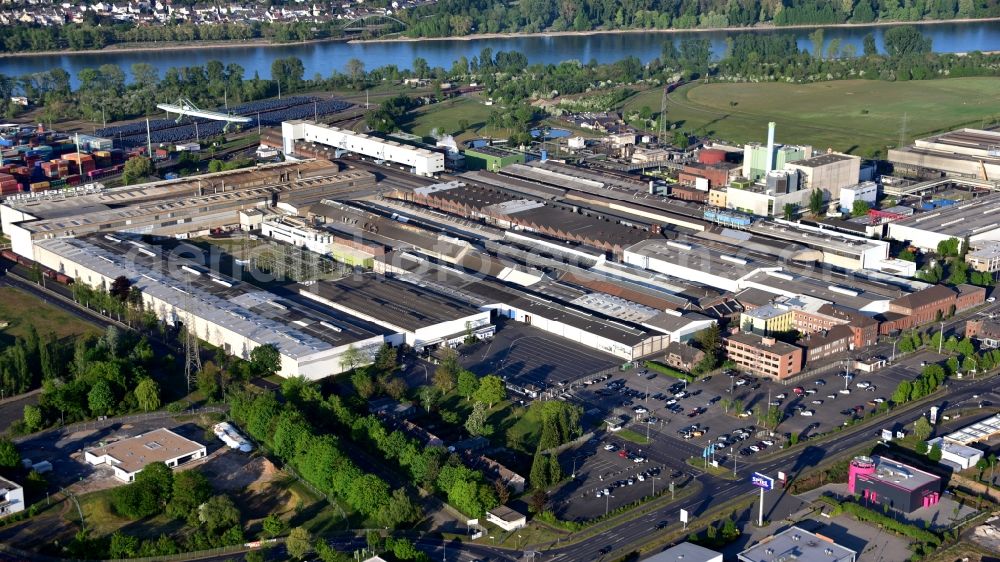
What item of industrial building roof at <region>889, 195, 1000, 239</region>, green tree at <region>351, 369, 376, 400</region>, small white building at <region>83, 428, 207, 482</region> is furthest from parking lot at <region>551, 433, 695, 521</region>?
industrial building roof at <region>889, 195, 1000, 239</region>

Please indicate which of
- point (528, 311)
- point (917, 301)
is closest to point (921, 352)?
point (917, 301)

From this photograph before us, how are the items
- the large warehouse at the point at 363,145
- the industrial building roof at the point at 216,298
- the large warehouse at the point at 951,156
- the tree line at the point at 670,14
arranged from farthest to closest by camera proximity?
the tree line at the point at 670,14 < the large warehouse at the point at 363,145 < the large warehouse at the point at 951,156 < the industrial building roof at the point at 216,298

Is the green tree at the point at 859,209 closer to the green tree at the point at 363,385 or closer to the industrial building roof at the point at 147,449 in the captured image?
the green tree at the point at 363,385

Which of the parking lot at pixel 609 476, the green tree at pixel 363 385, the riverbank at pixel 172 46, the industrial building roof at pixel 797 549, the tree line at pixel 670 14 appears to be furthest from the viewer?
the tree line at pixel 670 14

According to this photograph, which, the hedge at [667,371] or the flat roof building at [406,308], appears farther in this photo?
the flat roof building at [406,308]

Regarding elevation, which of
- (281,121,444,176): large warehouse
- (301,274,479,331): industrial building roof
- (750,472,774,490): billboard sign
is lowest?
(750,472,774,490): billboard sign

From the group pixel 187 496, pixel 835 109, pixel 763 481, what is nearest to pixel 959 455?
pixel 763 481

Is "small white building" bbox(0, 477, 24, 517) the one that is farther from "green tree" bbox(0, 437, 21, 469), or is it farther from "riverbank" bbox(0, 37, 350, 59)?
"riverbank" bbox(0, 37, 350, 59)

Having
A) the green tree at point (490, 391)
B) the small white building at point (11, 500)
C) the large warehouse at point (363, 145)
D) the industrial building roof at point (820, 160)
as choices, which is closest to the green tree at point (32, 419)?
the small white building at point (11, 500)

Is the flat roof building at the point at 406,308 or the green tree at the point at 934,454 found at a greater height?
the flat roof building at the point at 406,308
